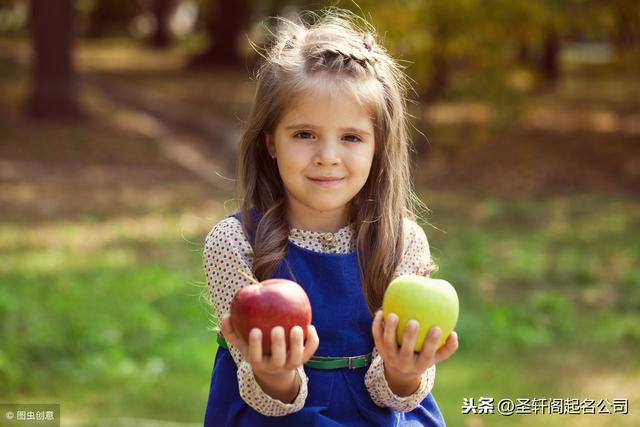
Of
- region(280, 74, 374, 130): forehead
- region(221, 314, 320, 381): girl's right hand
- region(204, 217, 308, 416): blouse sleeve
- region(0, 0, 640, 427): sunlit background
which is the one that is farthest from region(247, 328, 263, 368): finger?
region(0, 0, 640, 427): sunlit background

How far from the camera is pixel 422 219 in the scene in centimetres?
857

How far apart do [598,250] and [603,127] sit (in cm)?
741

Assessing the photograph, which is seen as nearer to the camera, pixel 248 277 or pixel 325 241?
pixel 248 277

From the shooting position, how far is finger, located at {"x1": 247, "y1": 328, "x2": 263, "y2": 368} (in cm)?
229

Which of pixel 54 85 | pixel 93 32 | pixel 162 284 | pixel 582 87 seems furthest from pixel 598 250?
pixel 93 32

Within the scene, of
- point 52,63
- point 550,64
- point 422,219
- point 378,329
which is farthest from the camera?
point 550,64

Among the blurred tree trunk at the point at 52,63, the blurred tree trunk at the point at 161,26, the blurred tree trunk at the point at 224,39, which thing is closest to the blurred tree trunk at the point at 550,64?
the blurred tree trunk at the point at 224,39

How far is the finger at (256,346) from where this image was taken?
2295 millimetres

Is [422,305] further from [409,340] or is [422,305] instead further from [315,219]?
[315,219]

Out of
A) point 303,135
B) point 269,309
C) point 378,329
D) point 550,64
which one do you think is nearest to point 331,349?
point 378,329

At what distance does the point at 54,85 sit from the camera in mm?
14945

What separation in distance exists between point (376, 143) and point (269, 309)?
70cm

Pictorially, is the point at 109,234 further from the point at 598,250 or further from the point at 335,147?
the point at 335,147

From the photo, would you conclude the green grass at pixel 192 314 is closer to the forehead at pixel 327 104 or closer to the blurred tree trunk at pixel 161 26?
the forehead at pixel 327 104
